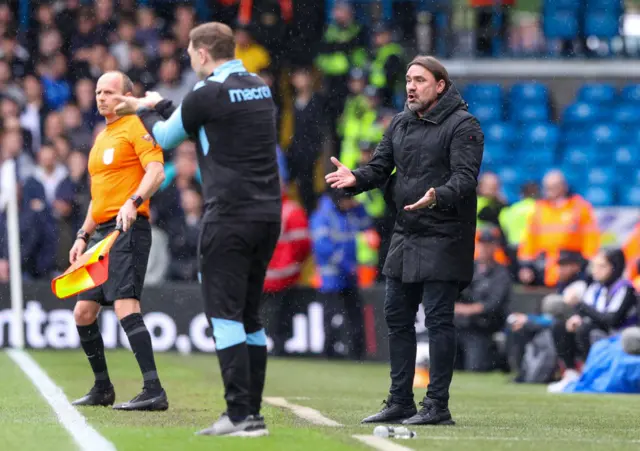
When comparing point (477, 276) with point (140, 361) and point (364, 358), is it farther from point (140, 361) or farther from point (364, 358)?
point (140, 361)

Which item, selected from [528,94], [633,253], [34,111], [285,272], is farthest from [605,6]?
[34,111]

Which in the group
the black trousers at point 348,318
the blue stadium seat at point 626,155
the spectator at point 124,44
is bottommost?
the black trousers at point 348,318

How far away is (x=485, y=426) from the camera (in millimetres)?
8680

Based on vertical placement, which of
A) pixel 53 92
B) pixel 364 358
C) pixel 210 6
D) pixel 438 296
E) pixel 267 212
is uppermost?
pixel 210 6

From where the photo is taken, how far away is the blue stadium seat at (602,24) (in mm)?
24938

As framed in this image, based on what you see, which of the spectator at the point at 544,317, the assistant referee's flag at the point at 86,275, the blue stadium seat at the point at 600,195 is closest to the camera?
the assistant referee's flag at the point at 86,275

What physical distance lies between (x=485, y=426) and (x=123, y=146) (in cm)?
297

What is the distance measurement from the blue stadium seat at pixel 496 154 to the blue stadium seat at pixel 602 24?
2.90 metres

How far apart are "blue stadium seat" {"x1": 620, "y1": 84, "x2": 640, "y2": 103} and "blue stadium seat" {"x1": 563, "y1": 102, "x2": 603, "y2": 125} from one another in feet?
1.74

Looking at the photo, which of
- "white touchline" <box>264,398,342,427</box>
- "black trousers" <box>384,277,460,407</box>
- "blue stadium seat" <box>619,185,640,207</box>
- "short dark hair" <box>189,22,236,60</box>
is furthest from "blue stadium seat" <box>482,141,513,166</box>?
"short dark hair" <box>189,22,236,60</box>

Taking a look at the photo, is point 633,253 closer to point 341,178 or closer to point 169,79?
point 169,79

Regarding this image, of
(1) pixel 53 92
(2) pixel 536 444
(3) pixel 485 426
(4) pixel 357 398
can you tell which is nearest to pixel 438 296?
(3) pixel 485 426

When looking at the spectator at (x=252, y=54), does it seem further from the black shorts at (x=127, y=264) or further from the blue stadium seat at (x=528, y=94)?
the black shorts at (x=127, y=264)

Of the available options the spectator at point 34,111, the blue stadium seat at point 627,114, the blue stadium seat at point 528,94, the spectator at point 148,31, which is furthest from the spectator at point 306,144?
the blue stadium seat at point 627,114
